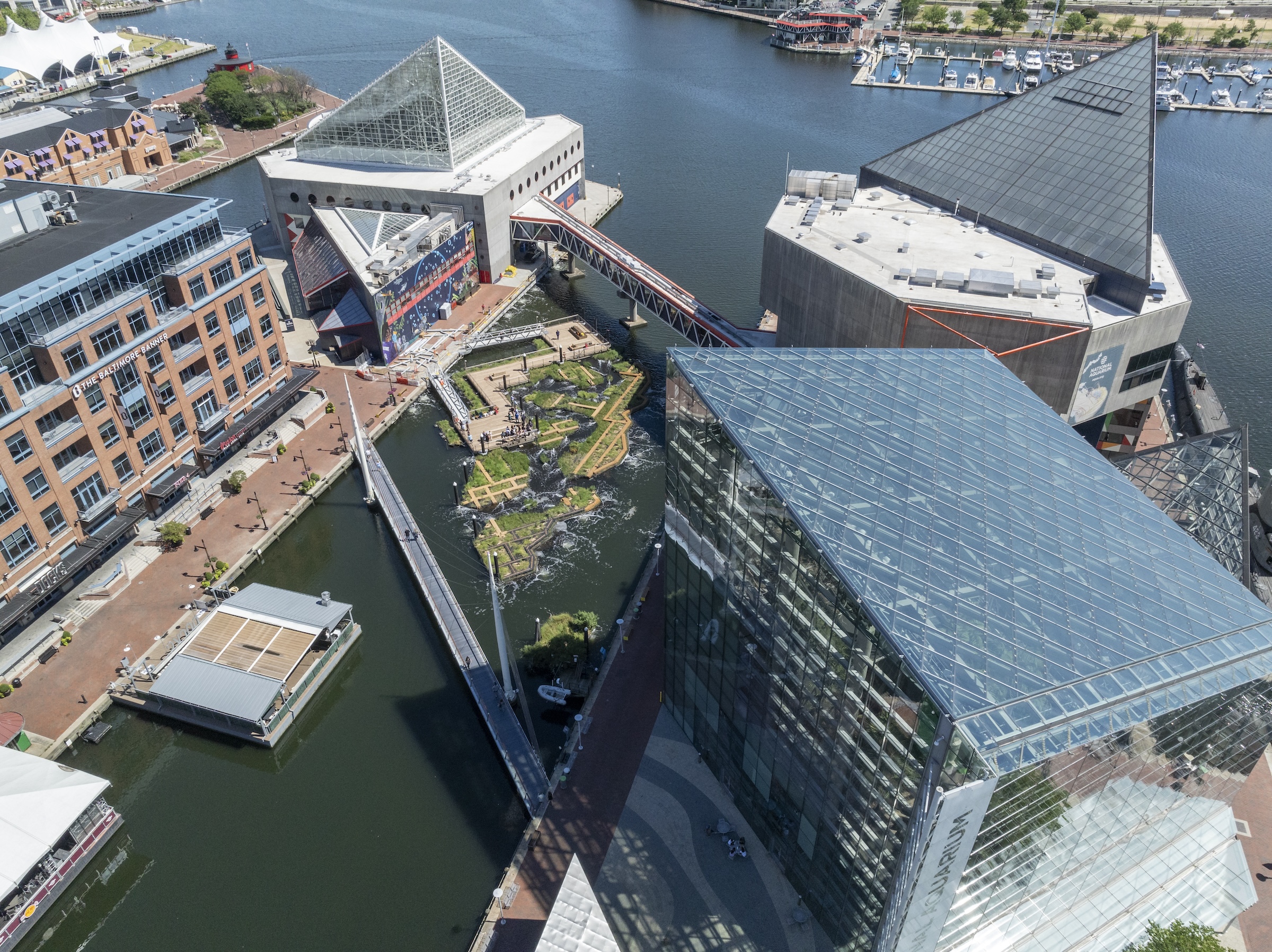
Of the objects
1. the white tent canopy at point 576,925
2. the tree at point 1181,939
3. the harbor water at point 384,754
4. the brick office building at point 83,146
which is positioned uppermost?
the brick office building at point 83,146

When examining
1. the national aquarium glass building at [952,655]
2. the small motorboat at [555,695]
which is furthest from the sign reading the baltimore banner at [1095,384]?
the small motorboat at [555,695]

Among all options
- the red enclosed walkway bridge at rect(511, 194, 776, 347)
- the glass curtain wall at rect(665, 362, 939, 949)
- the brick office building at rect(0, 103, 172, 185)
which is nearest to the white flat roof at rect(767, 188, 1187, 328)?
the red enclosed walkway bridge at rect(511, 194, 776, 347)

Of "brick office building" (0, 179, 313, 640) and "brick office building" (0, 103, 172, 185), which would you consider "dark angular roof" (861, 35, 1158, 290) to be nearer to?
"brick office building" (0, 179, 313, 640)

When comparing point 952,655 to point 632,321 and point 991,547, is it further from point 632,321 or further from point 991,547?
point 632,321

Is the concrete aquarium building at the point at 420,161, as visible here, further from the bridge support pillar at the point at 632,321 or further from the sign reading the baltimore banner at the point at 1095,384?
the sign reading the baltimore banner at the point at 1095,384

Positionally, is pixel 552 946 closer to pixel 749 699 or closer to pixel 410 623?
pixel 749 699

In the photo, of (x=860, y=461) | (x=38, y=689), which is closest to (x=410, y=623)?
(x=38, y=689)
